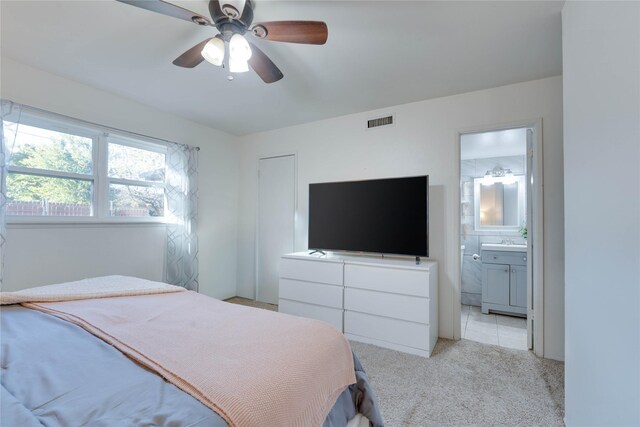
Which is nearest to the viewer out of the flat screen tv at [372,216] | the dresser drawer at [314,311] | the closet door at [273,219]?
the flat screen tv at [372,216]

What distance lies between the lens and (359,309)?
2.76 meters

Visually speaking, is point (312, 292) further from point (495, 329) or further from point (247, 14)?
point (247, 14)

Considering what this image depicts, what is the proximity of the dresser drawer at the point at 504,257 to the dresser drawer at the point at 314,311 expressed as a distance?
223 cm

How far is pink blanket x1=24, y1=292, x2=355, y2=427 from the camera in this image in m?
0.82

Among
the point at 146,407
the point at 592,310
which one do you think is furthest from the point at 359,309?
the point at 146,407

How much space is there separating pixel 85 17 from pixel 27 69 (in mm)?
1111

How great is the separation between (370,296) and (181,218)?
7.83 ft

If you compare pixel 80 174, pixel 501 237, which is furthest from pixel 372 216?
pixel 80 174

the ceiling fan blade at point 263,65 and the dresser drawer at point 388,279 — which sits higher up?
the ceiling fan blade at point 263,65

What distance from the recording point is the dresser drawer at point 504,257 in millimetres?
3512

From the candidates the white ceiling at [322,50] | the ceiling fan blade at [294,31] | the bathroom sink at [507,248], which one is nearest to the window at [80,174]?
the white ceiling at [322,50]

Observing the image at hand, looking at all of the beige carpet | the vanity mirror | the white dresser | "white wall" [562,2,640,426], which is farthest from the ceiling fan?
the vanity mirror

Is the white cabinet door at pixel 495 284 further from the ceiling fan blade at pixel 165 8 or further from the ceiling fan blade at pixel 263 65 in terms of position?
the ceiling fan blade at pixel 165 8

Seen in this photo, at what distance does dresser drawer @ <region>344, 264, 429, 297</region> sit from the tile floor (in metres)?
0.96
